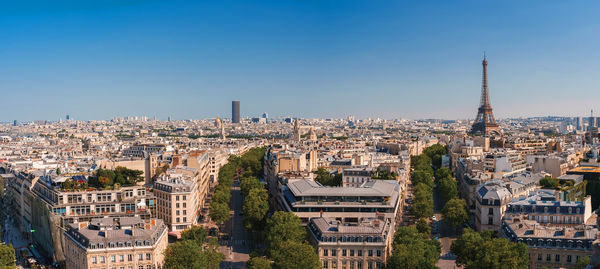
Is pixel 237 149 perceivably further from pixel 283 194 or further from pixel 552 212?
pixel 552 212

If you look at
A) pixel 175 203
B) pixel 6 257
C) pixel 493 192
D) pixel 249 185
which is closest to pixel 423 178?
pixel 493 192

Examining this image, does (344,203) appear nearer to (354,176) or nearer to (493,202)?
(493,202)

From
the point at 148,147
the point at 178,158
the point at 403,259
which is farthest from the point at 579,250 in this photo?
the point at 148,147

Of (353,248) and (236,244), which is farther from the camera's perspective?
(236,244)

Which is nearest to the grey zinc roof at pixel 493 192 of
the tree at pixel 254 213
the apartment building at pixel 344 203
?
the apartment building at pixel 344 203

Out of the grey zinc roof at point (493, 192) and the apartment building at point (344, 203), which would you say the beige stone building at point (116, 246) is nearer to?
the apartment building at point (344, 203)

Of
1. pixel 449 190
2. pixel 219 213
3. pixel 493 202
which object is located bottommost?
pixel 219 213

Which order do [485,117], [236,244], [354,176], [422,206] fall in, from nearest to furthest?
[236,244]
[422,206]
[354,176]
[485,117]

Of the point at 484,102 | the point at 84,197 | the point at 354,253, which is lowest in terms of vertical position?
the point at 354,253
